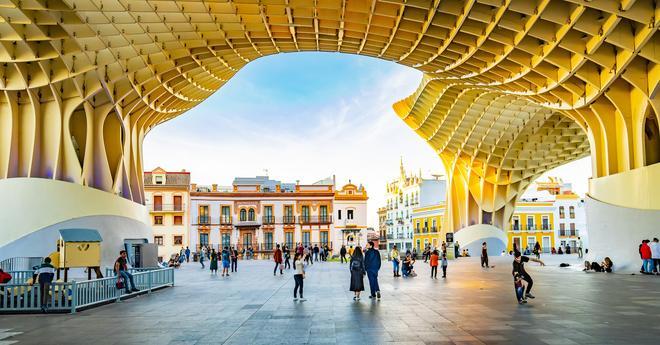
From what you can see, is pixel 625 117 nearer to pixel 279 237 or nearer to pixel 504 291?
pixel 504 291

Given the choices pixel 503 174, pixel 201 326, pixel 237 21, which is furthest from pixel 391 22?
pixel 503 174

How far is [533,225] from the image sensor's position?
3418 inches

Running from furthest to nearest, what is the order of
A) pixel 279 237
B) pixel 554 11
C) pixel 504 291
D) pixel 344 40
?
pixel 279 237 → pixel 344 40 → pixel 554 11 → pixel 504 291

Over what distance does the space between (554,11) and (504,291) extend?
10.9 meters

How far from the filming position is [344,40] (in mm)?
31547

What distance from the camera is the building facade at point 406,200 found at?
103562mm

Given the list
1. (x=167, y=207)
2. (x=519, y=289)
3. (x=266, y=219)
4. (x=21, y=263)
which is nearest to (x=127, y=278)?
(x=21, y=263)

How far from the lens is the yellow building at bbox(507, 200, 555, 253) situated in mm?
86250

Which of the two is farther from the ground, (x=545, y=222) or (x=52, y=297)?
(x=545, y=222)

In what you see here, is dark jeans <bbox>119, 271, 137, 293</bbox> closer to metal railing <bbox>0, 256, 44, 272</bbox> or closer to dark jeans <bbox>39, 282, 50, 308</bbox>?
dark jeans <bbox>39, 282, 50, 308</bbox>

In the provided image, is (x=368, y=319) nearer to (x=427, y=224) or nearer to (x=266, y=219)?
(x=266, y=219)

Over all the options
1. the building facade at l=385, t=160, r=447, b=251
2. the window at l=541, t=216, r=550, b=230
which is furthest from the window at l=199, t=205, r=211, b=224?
the window at l=541, t=216, r=550, b=230

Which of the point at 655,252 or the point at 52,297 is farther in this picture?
the point at 655,252

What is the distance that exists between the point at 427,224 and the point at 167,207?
134 ft
